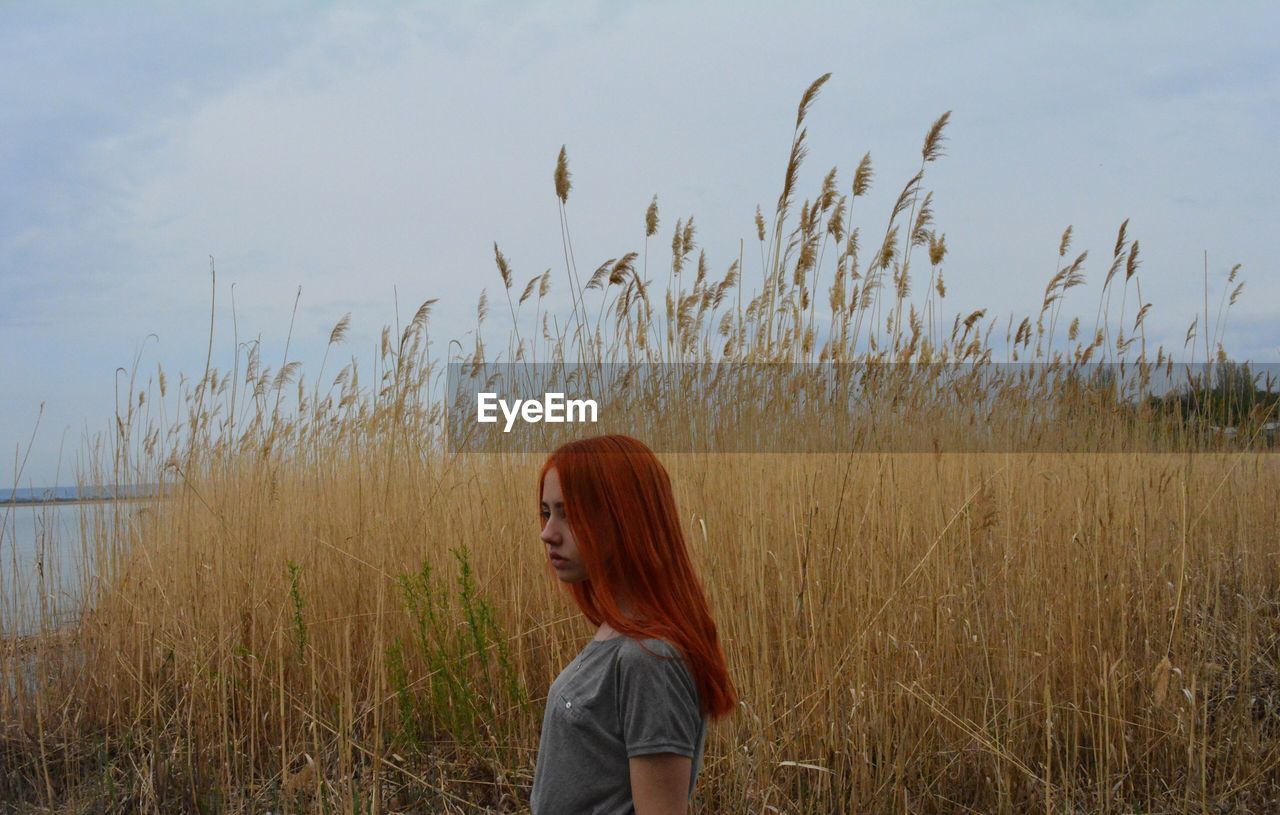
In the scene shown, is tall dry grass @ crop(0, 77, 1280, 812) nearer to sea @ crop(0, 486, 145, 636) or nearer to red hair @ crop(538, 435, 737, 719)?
sea @ crop(0, 486, 145, 636)

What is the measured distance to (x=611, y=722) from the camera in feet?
3.59

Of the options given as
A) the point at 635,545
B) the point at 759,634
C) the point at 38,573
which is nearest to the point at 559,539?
the point at 635,545

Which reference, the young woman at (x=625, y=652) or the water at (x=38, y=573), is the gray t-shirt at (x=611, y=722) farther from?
the water at (x=38, y=573)

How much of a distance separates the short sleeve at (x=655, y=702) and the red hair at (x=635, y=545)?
42mm

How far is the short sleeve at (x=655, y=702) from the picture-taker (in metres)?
1.03

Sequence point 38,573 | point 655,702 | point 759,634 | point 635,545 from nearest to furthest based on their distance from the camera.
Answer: point 655,702, point 635,545, point 759,634, point 38,573

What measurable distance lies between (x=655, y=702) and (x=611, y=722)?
0.08 m

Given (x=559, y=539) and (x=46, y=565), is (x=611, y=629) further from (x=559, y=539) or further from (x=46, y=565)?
(x=46, y=565)

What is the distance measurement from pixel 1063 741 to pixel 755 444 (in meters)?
1.28

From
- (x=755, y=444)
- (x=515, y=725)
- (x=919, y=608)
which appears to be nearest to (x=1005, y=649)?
(x=919, y=608)

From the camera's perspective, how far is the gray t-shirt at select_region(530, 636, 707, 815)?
3.43ft

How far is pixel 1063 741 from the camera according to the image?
2787 millimetres

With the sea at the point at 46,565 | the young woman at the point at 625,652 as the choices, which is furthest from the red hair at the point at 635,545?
the sea at the point at 46,565

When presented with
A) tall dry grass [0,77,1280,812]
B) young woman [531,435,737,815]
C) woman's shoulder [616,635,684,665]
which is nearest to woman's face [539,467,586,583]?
young woman [531,435,737,815]
